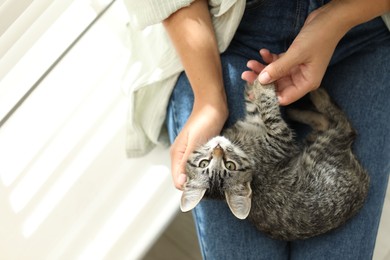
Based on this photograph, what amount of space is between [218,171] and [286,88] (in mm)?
238

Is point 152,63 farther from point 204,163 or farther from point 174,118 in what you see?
point 204,163

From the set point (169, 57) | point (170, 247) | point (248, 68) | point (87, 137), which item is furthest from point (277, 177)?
point (170, 247)

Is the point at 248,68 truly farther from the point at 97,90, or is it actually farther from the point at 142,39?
the point at 97,90

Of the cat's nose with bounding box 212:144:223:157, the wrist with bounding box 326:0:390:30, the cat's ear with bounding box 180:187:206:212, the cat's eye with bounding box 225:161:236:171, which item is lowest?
the cat's ear with bounding box 180:187:206:212

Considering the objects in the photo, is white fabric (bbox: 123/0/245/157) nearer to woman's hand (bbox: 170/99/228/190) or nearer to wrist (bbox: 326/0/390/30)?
woman's hand (bbox: 170/99/228/190)

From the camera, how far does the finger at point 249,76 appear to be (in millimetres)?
1130

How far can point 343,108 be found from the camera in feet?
3.82

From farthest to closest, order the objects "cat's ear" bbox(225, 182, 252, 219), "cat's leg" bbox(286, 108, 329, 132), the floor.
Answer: the floor < "cat's leg" bbox(286, 108, 329, 132) < "cat's ear" bbox(225, 182, 252, 219)

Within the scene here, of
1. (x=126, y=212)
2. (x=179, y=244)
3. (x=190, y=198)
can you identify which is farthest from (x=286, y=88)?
(x=179, y=244)

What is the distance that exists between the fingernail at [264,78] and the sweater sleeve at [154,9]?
0.23 meters

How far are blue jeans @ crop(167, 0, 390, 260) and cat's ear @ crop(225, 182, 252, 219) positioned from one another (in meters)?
0.06

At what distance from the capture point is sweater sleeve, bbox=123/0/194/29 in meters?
1.11

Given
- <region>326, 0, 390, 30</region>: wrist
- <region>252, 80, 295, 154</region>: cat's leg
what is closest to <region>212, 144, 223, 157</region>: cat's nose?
<region>252, 80, 295, 154</region>: cat's leg

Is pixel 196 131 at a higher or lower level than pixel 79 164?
higher
